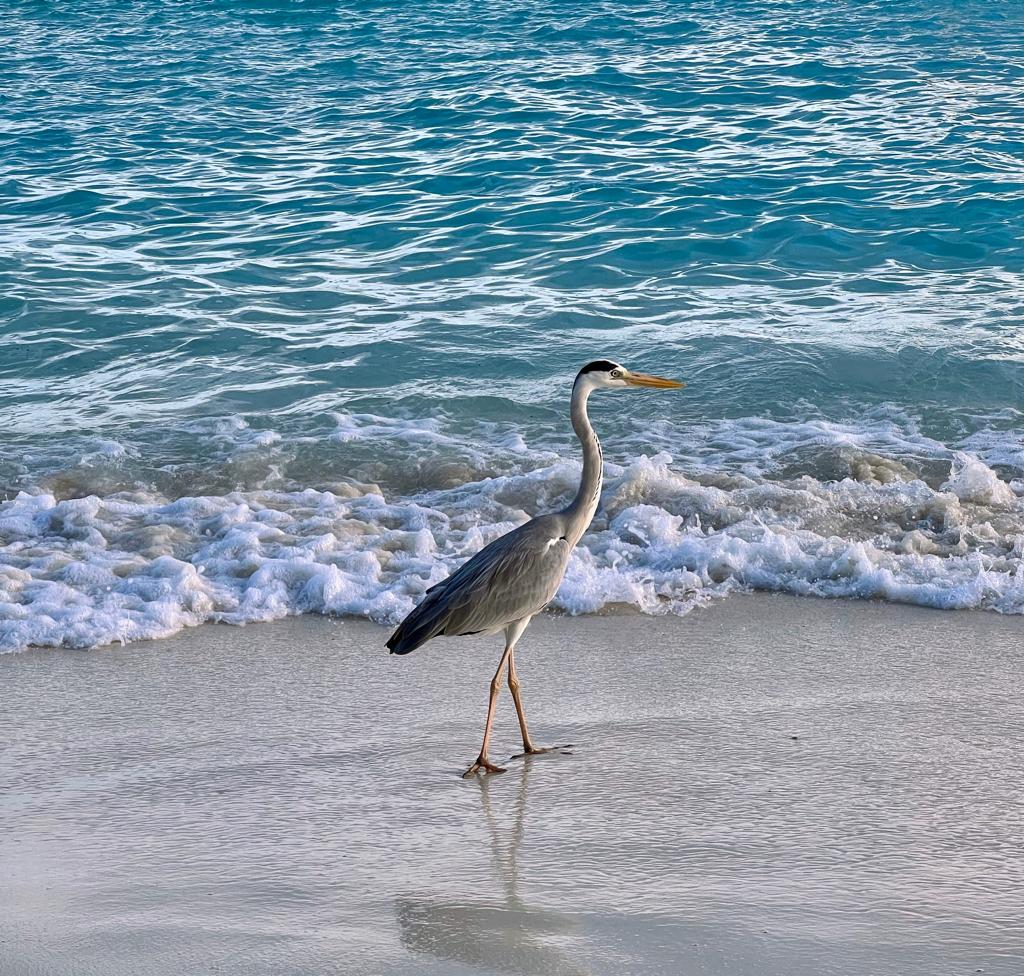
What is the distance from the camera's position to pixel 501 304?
36.2ft

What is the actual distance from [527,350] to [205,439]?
2488 millimetres

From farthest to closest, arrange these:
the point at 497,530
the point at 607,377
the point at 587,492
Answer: the point at 497,530 → the point at 607,377 → the point at 587,492

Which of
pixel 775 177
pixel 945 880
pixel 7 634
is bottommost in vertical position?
pixel 775 177

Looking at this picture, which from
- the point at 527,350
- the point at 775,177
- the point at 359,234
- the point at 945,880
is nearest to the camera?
the point at 945,880

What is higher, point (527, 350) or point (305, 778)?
point (305, 778)

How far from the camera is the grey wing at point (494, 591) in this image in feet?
15.6

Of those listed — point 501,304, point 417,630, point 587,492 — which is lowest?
point 501,304

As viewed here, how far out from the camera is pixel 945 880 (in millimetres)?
3672

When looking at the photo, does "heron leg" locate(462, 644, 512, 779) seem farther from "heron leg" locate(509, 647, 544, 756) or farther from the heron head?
the heron head

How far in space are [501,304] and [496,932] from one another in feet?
26.0

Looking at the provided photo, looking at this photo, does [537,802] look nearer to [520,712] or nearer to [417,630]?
[520,712]

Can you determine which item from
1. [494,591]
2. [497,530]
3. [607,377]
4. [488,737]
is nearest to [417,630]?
Answer: [494,591]

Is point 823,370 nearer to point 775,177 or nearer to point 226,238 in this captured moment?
point 775,177

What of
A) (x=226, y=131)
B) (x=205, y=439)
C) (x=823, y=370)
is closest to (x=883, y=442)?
(x=823, y=370)
